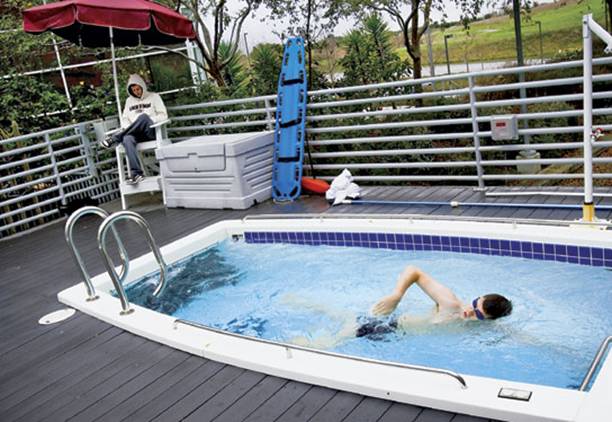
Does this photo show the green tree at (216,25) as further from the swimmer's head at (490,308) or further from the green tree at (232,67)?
the swimmer's head at (490,308)

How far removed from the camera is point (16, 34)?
10375 mm

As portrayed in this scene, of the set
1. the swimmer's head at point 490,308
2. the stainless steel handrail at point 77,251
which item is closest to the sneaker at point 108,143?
the stainless steel handrail at point 77,251

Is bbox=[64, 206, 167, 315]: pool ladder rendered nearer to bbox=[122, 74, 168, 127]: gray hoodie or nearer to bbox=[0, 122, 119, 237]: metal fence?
bbox=[0, 122, 119, 237]: metal fence

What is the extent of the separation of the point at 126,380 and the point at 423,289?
6.13 feet

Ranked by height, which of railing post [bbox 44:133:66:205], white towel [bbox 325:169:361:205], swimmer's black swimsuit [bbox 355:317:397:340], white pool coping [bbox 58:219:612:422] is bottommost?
swimmer's black swimsuit [bbox 355:317:397:340]

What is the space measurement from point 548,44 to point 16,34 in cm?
1094

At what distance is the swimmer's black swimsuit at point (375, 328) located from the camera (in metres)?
3.90

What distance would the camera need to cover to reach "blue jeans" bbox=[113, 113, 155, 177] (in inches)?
278

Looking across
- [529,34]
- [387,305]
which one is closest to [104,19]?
[387,305]

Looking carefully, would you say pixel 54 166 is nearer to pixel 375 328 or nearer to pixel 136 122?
pixel 136 122

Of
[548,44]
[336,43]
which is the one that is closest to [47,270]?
[336,43]

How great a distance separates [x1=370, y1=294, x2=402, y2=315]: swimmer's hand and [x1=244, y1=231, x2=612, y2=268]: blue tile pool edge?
0.92 meters

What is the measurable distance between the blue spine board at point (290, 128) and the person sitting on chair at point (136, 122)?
1462 mm

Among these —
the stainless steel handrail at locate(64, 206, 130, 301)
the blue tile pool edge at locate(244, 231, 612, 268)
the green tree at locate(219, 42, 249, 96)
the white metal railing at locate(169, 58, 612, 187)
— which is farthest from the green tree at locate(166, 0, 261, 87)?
the stainless steel handrail at locate(64, 206, 130, 301)
